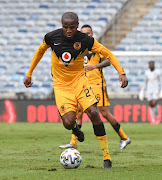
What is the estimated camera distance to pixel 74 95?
19.7 feet

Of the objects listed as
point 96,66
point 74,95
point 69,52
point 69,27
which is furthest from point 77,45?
point 96,66

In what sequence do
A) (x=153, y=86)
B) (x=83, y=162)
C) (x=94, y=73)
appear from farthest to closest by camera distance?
(x=153, y=86) < (x=94, y=73) < (x=83, y=162)

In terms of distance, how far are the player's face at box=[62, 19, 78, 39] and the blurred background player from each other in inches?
392

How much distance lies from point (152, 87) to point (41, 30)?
22.1 feet

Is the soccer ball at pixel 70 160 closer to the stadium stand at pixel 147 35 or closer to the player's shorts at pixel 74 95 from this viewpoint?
the player's shorts at pixel 74 95

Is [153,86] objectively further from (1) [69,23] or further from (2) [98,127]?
(1) [69,23]

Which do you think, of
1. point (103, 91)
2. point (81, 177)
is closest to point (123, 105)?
point (103, 91)

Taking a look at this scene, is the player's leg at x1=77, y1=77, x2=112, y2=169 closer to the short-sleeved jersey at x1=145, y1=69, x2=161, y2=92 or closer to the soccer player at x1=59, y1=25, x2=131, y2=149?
the soccer player at x1=59, y1=25, x2=131, y2=149

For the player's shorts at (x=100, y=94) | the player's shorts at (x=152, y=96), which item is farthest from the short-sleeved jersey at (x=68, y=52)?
the player's shorts at (x=152, y=96)

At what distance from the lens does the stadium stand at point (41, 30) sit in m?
17.7

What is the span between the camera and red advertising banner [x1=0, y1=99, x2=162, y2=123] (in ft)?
51.8

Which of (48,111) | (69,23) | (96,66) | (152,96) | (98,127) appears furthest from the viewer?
(48,111)

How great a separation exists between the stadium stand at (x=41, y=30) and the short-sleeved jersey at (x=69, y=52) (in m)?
11.0

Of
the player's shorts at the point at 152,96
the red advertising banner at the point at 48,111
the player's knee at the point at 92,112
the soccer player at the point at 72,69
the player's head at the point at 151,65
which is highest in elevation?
the soccer player at the point at 72,69
